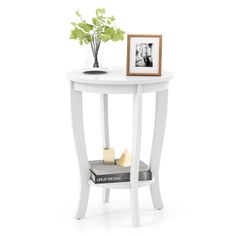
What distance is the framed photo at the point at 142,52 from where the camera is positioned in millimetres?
5004

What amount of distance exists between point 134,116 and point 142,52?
0.50 meters

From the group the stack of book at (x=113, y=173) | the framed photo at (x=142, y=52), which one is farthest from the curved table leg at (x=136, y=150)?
the framed photo at (x=142, y=52)

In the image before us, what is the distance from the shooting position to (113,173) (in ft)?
16.7

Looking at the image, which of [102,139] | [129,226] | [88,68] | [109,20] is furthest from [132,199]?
[109,20]

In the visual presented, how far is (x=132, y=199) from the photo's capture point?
5.04 meters

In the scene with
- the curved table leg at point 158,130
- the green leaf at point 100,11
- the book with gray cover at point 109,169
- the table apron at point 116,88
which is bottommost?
the book with gray cover at point 109,169

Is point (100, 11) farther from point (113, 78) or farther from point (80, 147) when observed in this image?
point (80, 147)

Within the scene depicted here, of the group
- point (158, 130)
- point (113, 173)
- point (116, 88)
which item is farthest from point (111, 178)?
point (116, 88)

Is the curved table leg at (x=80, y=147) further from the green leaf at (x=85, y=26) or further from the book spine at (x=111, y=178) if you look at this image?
the green leaf at (x=85, y=26)

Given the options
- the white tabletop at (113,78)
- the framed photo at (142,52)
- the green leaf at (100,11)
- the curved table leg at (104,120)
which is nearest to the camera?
the white tabletop at (113,78)

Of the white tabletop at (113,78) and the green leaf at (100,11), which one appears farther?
the green leaf at (100,11)

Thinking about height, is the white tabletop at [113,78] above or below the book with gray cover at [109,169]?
above

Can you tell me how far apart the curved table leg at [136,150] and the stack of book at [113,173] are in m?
0.12

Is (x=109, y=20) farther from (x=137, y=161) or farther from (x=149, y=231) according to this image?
(x=149, y=231)
